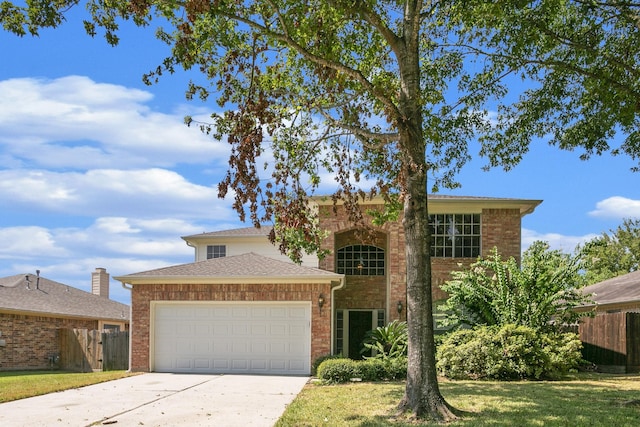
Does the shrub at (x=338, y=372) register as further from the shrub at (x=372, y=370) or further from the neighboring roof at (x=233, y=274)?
the neighboring roof at (x=233, y=274)

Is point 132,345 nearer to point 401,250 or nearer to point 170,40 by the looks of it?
point 401,250

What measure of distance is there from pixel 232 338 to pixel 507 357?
8.01 m

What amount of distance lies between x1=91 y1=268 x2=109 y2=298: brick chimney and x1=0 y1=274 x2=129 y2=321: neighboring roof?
178cm

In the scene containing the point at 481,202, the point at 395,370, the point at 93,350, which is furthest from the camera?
the point at 93,350

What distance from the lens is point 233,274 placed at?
65.1ft

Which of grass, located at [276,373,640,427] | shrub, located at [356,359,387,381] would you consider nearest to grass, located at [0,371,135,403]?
grass, located at [276,373,640,427]

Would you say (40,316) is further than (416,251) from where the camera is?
Yes

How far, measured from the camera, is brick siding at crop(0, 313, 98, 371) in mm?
23250

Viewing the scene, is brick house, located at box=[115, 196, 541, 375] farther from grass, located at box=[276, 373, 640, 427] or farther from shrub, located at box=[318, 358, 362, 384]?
grass, located at box=[276, 373, 640, 427]

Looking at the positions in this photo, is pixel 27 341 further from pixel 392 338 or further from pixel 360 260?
pixel 392 338

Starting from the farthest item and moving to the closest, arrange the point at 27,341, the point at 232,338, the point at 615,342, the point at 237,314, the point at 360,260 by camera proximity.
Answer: the point at 360,260
the point at 27,341
the point at 615,342
the point at 237,314
the point at 232,338

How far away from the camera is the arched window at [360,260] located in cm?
2428

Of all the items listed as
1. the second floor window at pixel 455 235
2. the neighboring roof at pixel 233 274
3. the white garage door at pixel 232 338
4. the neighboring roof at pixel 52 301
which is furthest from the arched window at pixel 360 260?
the neighboring roof at pixel 52 301

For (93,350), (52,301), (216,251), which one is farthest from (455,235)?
(52,301)
